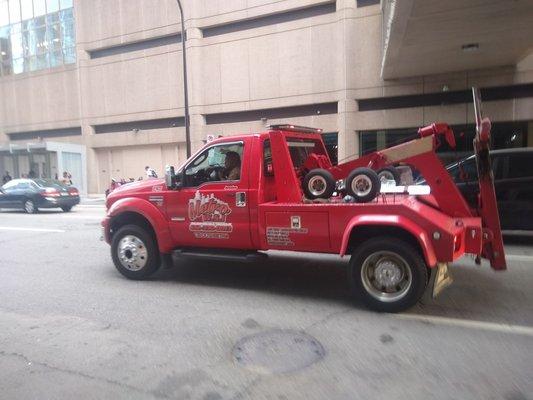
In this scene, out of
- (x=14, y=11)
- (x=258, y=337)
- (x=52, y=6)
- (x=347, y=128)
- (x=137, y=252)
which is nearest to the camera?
(x=258, y=337)

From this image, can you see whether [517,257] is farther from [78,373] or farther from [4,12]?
[4,12]

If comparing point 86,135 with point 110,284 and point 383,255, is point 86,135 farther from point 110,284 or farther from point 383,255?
point 383,255

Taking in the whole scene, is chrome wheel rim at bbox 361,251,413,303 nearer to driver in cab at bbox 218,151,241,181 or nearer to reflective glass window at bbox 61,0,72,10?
driver in cab at bbox 218,151,241,181

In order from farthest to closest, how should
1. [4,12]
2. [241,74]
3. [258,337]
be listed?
[4,12]
[241,74]
[258,337]

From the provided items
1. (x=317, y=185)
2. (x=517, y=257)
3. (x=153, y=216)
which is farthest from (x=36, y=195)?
(x=517, y=257)

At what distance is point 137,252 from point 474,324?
4.67m

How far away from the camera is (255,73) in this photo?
24.9m

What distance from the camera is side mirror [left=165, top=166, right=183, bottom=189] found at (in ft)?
21.3

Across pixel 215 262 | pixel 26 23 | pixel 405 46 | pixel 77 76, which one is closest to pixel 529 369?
pixel 215 262

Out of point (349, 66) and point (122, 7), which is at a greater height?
point (122, 7)

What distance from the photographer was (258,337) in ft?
15.1

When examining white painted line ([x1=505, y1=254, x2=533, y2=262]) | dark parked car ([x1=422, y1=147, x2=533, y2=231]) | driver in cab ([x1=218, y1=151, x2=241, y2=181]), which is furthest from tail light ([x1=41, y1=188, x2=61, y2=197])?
white painted line ([x1=505, y1=254, x2=533, y2=262])

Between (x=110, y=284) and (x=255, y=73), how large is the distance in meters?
19.9

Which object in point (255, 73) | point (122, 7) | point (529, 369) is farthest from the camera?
point (122, 7)
